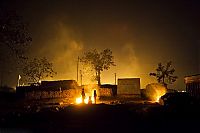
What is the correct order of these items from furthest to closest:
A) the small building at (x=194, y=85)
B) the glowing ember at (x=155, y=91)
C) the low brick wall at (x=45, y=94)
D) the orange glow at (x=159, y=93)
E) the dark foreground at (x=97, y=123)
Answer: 1. the glowing ember at (x=155, y=91)
2. the orange glow at (x=159, y=93)
3. the low brick wall at (x=45, y=94)
4. the small building at (x=194, y=85)
5. the dark foreground at (x=97, y=123)

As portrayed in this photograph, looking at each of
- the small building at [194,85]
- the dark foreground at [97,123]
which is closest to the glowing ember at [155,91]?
the small building at [194,85]

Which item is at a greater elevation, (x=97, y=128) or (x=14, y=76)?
(x=14, y=76)

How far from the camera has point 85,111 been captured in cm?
2259

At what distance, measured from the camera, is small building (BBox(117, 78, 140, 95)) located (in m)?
56.4

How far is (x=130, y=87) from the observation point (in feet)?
186

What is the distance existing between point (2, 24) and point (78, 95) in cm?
2706

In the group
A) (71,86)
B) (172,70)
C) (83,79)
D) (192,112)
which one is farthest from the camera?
(83,79)

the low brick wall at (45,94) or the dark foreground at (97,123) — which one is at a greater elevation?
the low brick wall at (45,94)

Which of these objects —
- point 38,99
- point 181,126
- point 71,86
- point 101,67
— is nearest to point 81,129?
point 181,126

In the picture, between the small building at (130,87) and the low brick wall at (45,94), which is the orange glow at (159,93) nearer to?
the small building at (130,87)

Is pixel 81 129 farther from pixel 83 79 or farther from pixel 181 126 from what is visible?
pixel 83 79

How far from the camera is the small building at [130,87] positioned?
56.4 m

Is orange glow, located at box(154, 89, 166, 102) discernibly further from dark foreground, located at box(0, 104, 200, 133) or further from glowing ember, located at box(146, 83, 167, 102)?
dark foreground, located at box(0, 104, 200, 133)

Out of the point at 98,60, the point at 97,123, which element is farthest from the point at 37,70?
the point at 97,123
